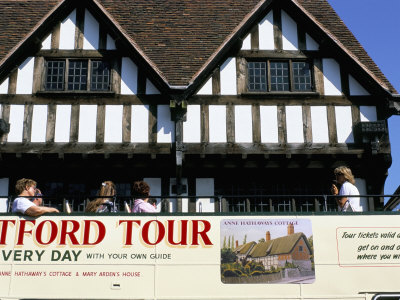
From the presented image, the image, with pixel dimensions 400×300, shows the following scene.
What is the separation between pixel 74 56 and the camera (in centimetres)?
1398

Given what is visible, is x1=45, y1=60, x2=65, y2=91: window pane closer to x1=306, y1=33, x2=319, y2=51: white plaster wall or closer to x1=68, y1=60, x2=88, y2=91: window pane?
x1=68, y1=60, x2=88, y2=91: window pane

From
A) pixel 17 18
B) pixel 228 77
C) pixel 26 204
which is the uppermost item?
pixel 17 18

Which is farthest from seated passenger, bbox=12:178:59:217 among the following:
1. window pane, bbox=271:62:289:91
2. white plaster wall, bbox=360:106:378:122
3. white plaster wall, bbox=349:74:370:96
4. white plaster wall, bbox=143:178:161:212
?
white plaster wall, bbox=349:74:370:96

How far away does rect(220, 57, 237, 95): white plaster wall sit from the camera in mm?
13633

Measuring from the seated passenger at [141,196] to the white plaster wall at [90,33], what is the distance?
5.95 meters

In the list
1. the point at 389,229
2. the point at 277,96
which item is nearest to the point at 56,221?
the point at 389,229

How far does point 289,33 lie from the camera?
14.4 meters

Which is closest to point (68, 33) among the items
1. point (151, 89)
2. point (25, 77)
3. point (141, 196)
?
point (25, 77)

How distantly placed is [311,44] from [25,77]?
7.52 meters

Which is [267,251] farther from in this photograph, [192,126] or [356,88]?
[356,88]

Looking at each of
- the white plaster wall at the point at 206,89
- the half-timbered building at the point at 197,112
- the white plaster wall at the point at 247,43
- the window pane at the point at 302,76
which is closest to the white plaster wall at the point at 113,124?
the half-timbered building at the point at 197,112

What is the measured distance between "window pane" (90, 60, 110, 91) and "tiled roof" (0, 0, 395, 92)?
3.45 feet

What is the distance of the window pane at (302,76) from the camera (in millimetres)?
13953

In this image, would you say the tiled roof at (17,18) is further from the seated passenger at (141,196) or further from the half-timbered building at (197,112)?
the seated passenger at (141,196)
